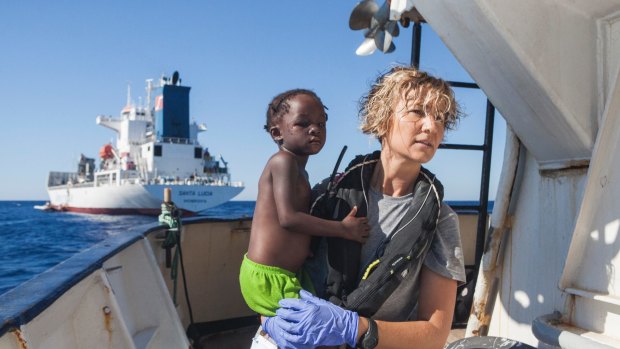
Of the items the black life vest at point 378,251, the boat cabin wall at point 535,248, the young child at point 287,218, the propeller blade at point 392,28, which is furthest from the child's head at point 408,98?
the propeller blade at point 392,28

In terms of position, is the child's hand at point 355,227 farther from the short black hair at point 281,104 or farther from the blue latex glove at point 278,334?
the short black hair at point 281,104

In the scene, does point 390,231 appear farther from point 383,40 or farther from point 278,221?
point 383,40

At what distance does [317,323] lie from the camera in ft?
5.39

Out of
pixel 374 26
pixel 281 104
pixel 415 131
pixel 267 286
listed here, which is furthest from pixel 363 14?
pixel 267 286

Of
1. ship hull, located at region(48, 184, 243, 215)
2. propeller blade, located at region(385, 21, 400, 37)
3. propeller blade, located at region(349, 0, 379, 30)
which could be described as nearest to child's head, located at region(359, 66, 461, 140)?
propeller blade, located at region(385, 21, 400, 37)

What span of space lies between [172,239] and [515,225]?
277 cm

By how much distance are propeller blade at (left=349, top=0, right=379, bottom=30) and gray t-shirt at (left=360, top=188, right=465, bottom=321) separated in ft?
8.91

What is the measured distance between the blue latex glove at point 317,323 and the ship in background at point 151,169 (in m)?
53.4

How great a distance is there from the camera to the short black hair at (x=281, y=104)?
7.14ft

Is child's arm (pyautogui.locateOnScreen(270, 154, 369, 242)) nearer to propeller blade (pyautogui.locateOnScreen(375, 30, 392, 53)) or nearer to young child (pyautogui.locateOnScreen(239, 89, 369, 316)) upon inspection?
young child (pyautogui.locateOnScreen(239, 89, 369, 316))

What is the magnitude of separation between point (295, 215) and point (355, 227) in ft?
0.82

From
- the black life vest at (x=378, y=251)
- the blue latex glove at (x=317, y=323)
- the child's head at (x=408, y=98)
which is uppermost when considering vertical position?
the child's head at (x=408, y=98)

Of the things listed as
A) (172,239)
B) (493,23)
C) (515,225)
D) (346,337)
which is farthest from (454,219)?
(172,239)

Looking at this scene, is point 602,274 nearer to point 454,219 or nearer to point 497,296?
point 454,219
